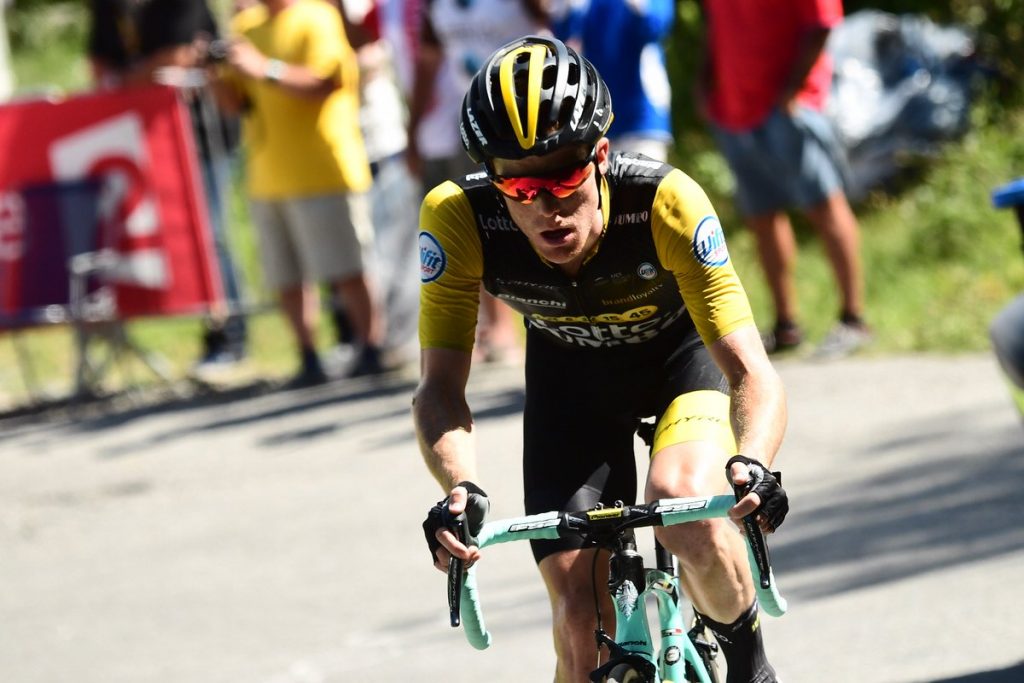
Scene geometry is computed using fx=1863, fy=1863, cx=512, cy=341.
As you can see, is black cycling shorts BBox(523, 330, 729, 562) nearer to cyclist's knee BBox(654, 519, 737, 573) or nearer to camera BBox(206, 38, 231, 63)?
cyclist's knee BBox(654, 519, 737, 573)

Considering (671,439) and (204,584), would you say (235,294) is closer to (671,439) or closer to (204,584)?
(204,584)

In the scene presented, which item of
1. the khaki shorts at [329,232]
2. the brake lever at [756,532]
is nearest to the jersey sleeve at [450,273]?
the brake lever at [756,532]

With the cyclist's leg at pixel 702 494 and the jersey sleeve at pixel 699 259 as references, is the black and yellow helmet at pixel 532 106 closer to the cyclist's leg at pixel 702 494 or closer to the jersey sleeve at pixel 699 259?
the jersey sleeve at pixel 699 259

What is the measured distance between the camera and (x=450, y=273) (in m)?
4.66

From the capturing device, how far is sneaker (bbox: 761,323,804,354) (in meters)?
9.95

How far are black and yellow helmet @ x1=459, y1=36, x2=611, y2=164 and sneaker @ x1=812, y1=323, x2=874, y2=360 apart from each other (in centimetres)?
565

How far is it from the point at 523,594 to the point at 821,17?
→ 3.56m

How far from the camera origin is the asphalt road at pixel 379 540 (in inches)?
265

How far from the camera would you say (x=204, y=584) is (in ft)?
27.4

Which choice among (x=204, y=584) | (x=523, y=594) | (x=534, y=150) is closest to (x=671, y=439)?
(x=534, y=150)

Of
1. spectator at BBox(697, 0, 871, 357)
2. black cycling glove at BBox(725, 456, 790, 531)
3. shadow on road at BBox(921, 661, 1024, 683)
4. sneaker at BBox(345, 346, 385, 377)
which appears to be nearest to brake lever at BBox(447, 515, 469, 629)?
black cycling glove at BBox(725, 456, 790, 531)

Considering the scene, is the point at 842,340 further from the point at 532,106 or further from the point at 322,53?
the point at 532,106

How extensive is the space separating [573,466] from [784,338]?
5.39 m

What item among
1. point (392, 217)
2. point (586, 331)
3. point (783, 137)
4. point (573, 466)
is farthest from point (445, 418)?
point (392, 217)
